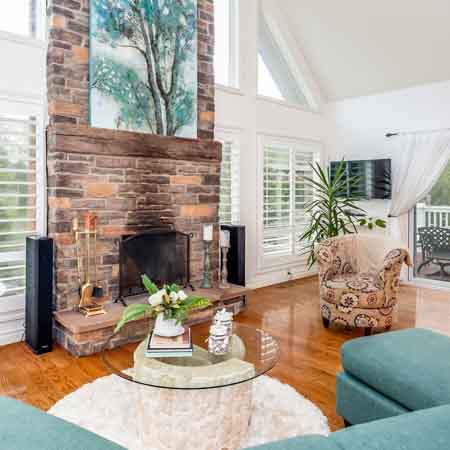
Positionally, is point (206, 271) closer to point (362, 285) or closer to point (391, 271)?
point (362, 285)

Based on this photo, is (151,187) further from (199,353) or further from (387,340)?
(387,340)

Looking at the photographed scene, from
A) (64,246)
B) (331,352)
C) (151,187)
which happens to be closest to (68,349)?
(64,246)

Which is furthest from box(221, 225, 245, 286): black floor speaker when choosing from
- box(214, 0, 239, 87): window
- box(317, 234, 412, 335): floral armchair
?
box(214, 0, 239, 87): window

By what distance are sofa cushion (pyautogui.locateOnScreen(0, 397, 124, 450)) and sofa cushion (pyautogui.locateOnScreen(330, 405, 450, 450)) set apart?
0.66 metres

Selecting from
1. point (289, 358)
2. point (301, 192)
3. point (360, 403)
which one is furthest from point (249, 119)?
point (360, 403)

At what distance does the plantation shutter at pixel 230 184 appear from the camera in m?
5.24

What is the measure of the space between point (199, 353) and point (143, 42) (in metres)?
3.12

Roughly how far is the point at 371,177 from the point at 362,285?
2604 mm

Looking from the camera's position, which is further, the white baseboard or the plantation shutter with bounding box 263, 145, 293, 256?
the plantation shutter with bounding box 263, 145, 293, 256

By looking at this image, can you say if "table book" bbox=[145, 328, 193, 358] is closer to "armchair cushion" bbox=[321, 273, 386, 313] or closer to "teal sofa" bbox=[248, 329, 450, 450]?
"teal sofa" bbox=[248, 329, 450, 450]

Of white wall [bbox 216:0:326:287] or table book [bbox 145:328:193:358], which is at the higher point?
white wall [bbox 216:0:326:287]

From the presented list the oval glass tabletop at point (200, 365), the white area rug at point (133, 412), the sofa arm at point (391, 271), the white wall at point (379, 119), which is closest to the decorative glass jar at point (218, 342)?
the oval glass tabletop at point (200, 365)

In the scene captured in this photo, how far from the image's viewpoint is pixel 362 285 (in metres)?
3.82

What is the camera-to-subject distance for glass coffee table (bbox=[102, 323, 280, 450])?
1914mm
